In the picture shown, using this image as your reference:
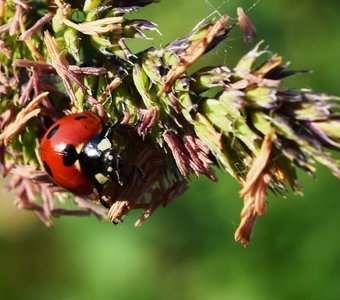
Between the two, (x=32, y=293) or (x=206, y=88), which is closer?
(x=206, y=88)

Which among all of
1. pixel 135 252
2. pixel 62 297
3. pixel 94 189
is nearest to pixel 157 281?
pixel 135 252

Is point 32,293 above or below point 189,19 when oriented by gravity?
below

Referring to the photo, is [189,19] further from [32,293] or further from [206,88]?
[206,88]

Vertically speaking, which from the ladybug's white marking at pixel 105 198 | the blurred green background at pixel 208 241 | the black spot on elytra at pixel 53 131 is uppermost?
the black spot on elytra at pixel 53 131

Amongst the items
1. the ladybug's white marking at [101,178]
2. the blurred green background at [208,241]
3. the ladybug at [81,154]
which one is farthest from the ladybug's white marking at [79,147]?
the blurred green background at [208,241]

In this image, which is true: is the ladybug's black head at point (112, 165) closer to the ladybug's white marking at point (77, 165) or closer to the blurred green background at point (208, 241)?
the ladybug's white marking at point (77, 165)

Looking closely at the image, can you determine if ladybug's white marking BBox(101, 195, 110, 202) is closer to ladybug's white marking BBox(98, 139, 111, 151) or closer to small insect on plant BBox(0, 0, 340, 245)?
small insect on plant BBox(0, 0, 340, 245)

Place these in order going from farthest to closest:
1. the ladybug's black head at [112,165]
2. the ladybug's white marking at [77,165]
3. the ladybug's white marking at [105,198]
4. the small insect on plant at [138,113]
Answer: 1. the ladybug's white marking at [77,165]
2. the ladybug's white marking at [105,198]
3. the ladybug's black head at [112,165]
4. the small insect on plant at [138,113]

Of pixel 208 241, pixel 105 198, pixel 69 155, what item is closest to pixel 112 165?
→ pixel 105 198
